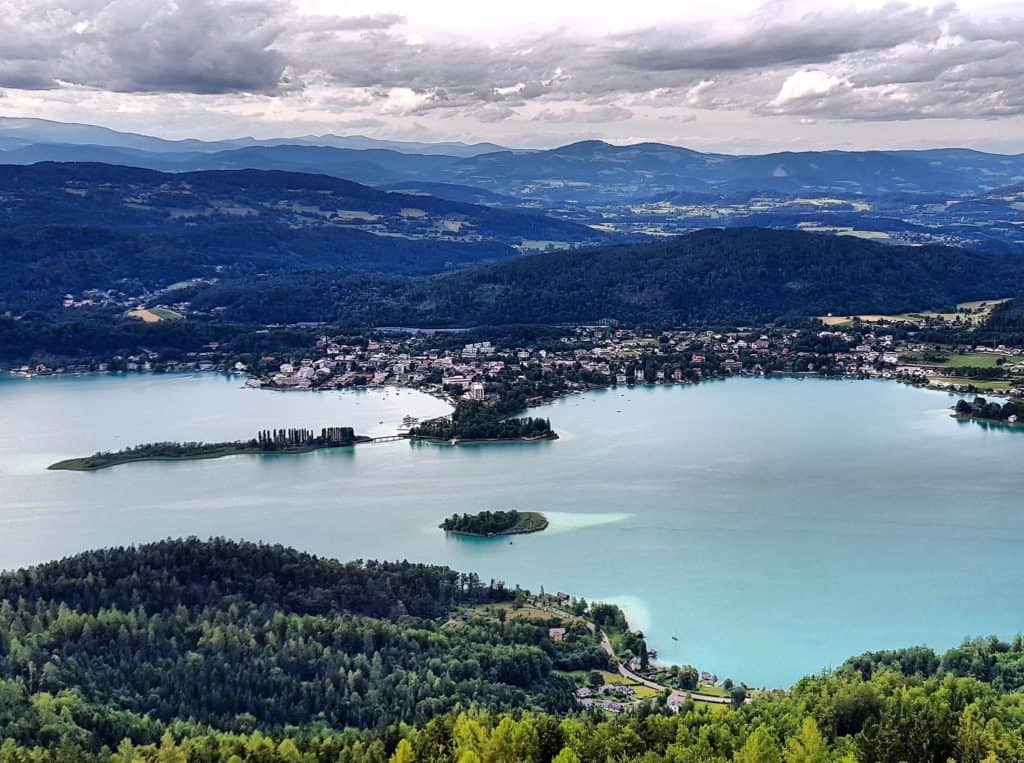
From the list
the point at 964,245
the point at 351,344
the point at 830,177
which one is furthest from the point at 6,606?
the point at 830,177

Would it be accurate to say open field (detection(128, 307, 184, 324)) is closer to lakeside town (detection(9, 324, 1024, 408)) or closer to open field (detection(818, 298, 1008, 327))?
lakeside town (detection(9, 324, 1024, 408))

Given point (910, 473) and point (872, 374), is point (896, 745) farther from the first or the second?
point (872, 374)

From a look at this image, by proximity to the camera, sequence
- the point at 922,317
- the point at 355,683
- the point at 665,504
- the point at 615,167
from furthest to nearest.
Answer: the point at 615,167
the point at 922,317
the point at 665,504
the point at 355,683

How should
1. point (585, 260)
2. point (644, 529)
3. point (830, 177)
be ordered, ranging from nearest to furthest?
point (644, 529) < point (585, 260) < point (830, 177)

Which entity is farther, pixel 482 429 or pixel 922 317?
pixel 922 317

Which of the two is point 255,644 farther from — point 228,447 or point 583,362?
point 583,362

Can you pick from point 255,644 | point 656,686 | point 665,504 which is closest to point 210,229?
point 665,504

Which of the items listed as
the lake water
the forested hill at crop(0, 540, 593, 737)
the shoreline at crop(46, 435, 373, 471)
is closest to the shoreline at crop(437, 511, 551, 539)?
the lake water

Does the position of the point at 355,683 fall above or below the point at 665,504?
above
